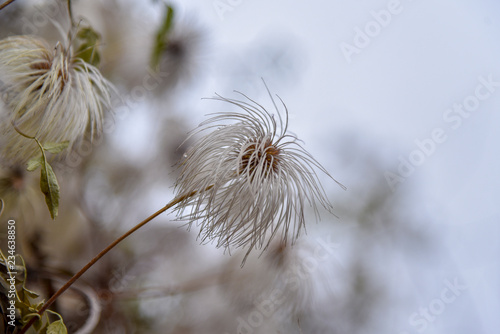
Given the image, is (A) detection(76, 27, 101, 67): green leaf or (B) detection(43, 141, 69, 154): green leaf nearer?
(B) detection(43, 141, 69, 154): green leaf

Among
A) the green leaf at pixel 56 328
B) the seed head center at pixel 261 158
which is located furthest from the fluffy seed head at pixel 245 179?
the green leaf at pixel 56 328

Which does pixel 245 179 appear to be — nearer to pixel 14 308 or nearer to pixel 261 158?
pixel 261 158

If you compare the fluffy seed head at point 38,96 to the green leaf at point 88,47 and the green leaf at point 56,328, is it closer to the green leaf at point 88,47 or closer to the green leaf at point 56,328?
the green leaf at point 88,47

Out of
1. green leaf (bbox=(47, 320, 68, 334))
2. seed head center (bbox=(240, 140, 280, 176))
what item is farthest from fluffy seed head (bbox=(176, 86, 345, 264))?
green leaf (bbox=(47, 320, 68, 334))

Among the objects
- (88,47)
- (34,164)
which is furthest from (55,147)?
(88,47)

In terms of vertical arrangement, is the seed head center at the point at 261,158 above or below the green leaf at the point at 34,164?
above

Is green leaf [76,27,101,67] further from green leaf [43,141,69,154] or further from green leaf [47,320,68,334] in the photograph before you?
green leaf [47,320,68,334]
